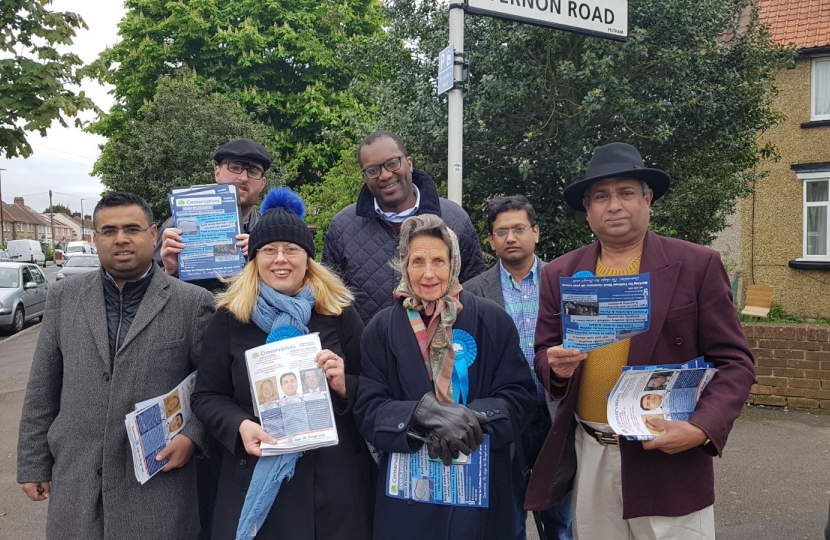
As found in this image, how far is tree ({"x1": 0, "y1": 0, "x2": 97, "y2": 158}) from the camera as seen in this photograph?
9891 millimetres

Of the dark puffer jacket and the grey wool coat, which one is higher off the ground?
the dark puffer jacket

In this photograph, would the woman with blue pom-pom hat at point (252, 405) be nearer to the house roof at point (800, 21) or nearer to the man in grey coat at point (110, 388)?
the man in grey coat at point (110, 388)

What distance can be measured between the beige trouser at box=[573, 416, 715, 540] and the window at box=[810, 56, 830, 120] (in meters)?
15.3

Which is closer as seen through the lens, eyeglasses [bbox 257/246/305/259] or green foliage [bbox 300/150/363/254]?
eyeglasses [bbox 257/246/305/259]

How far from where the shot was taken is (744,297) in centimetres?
1520

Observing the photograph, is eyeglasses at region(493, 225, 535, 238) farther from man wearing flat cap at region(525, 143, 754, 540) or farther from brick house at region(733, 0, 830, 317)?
brick house at region(733, 0, 830, 317)

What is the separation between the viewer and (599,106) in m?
6.85

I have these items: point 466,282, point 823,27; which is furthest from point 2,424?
point 823,27

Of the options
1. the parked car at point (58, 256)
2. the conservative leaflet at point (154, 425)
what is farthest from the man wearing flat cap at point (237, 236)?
the parked car at point (58, 256)

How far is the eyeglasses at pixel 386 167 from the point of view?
3.37m

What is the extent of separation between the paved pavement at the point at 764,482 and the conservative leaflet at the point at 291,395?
11.0ft

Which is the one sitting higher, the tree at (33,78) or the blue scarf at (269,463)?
the tree at (33,78)

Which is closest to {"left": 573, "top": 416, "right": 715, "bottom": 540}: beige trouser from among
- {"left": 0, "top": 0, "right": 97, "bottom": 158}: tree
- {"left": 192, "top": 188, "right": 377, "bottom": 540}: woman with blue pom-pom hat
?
{"left": 192, "top": 188, "right": 377, "bottom": 540}: woman with blue pom-pom hat

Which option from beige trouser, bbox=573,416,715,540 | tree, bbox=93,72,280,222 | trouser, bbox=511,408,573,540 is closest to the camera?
beige trouser, bbox=573,416,715,540
